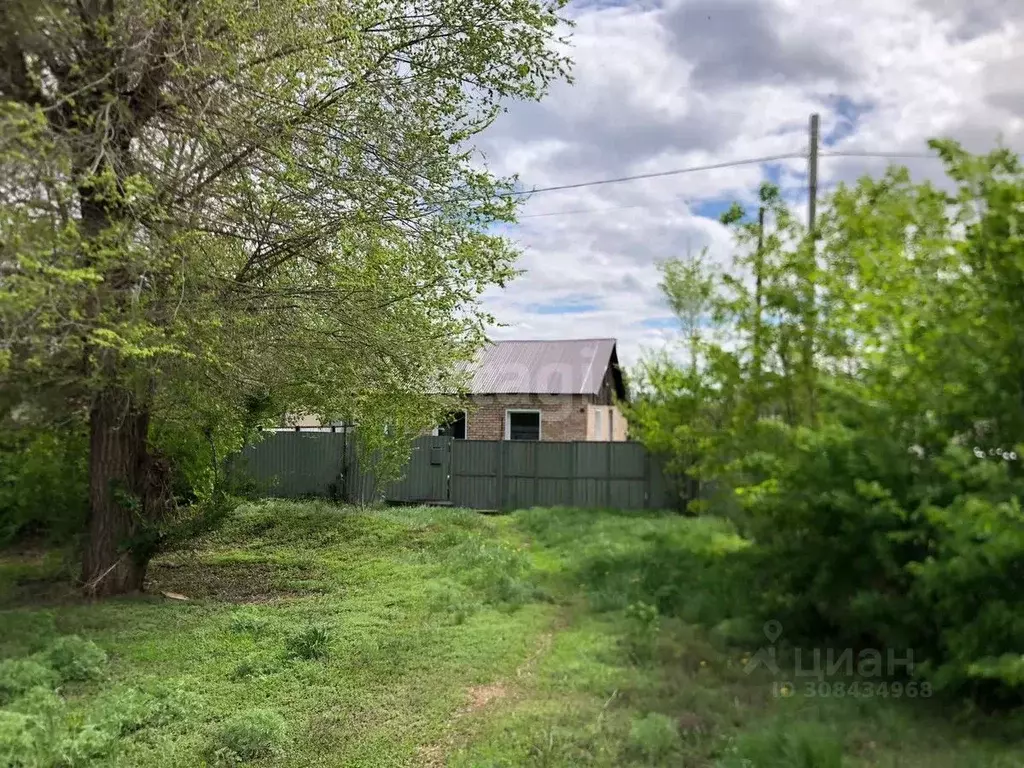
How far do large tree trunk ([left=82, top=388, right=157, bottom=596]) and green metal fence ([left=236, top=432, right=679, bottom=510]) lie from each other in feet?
28.2

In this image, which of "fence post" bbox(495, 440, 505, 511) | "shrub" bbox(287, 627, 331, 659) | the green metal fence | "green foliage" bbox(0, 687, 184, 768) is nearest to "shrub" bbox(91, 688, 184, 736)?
"green foliage" bbox(0, 687, 184, 768)

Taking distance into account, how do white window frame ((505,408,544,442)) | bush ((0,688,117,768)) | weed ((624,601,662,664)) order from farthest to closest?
1. white window frame ((505,408,544,442))
2. weed ((624,601,662,664))
3. bush ((0,688,117,768))

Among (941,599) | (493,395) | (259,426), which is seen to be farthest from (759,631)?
(493,395)

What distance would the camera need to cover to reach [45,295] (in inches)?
187

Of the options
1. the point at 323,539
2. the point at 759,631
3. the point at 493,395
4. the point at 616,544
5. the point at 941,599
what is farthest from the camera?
the point at 493,395

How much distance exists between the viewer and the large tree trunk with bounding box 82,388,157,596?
7855 millimetres

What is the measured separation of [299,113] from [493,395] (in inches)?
673

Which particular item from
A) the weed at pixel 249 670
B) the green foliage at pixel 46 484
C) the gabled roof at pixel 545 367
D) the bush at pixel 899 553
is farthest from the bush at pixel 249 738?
the gabled roof at pixel 545 367

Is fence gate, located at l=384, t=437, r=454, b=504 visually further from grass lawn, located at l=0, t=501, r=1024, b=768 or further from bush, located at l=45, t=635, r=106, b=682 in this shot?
bush, located at l=45, t=635, r=106, b=682

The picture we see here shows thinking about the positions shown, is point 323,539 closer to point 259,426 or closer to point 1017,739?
point 259,426

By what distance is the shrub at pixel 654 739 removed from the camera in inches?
158

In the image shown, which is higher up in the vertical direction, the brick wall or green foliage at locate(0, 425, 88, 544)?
the brick wall

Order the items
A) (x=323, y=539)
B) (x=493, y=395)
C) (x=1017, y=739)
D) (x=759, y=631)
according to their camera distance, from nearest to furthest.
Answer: (x=1017, y=739) → (x=759, y=631) → (x=323, y=539) → (x=493, y=395)

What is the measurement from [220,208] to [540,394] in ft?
53.2
